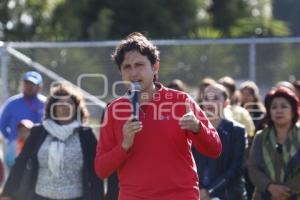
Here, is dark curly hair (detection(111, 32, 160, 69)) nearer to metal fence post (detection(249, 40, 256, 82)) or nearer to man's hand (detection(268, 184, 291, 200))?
man's hand (detection(268, 184, 291, 200))

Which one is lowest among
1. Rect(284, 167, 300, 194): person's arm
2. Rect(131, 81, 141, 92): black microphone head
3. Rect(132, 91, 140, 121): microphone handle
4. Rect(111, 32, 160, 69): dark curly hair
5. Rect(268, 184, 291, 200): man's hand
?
Rect(268, 184, 291, 200): man's hand

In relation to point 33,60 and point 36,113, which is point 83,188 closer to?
point 36,113

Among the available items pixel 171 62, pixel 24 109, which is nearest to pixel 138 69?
pixel 24 109

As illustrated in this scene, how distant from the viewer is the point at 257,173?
307 inches

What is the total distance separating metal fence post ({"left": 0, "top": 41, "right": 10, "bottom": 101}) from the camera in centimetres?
1248

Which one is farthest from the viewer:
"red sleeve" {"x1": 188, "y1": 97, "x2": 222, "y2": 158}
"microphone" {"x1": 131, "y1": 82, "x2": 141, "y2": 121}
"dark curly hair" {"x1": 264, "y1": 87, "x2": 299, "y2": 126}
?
"dark curly hair" {"x1": 264, "y1": 87, "x2": 299, "y2": 126}

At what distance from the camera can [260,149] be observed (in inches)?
307

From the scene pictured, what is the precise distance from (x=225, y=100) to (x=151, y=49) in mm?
2893

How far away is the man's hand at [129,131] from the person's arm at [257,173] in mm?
2668

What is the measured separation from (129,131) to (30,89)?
609cm

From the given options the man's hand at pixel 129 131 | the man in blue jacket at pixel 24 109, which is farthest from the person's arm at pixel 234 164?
the man in blue jacket at pixel 24 109

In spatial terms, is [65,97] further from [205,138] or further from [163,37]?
[163,37]

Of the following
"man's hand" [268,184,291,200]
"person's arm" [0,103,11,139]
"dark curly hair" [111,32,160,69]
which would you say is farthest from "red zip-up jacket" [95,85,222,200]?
"person's arm" [0,103,11,139]

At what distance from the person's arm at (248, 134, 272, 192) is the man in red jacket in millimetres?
2300
